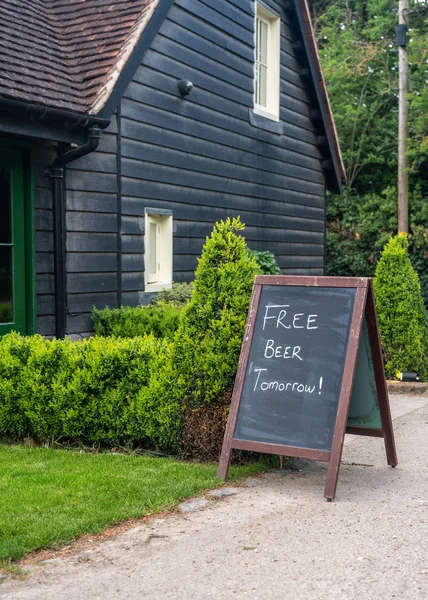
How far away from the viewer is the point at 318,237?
15.0 metres

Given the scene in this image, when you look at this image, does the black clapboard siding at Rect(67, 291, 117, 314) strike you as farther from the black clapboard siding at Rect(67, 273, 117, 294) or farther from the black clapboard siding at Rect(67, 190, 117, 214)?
the black clapboard siding at Rect(67, 190, 117, 214)

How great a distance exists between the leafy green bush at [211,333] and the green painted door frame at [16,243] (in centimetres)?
265

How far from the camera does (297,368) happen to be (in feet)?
17.6

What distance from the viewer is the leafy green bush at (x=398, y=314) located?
9734mm

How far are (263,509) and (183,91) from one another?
272 inches

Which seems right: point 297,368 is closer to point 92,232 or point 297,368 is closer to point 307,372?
point 307,372

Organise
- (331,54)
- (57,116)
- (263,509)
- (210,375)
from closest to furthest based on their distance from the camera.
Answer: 1. (263,509)
2. (210,375)
3. (57,116)
4. (331,54)

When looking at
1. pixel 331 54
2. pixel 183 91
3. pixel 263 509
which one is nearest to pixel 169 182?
pixel 183 91

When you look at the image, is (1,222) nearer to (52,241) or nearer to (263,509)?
(52,241)

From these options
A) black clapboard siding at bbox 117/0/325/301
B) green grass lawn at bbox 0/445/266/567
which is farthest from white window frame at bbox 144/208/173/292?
green grass lawn at bbox 0/445/266/567

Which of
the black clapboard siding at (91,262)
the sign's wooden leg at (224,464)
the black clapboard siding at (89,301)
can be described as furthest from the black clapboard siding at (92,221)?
the sign's wooden leg at (224,464)

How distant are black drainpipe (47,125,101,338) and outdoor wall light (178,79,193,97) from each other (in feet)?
8.20

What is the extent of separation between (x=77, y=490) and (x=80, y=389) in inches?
56.7

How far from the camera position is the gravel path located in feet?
11.6
